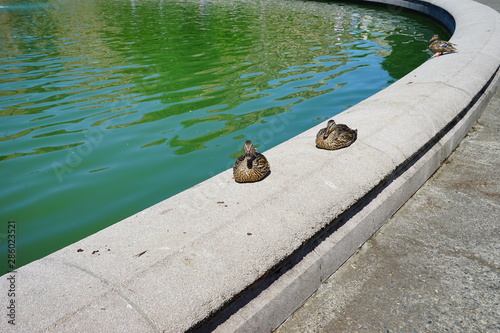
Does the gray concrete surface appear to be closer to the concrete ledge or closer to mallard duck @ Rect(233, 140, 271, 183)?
the concrete ledge

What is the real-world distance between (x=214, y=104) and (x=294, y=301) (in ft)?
26.2

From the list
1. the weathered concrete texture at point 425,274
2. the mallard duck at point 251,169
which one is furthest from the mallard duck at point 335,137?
the weathered concrete texture at point 425,274

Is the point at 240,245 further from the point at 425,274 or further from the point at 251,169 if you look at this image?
the point at 425,274

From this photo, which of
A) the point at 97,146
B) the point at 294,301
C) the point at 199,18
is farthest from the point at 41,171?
the point at 199,18

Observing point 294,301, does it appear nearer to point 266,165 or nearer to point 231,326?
point 231,326

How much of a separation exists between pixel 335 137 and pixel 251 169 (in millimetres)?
1311

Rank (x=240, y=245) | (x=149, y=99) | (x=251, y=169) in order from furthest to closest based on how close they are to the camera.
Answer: (x=149, y=99), (x=251, y=169), (x=240, y=245)

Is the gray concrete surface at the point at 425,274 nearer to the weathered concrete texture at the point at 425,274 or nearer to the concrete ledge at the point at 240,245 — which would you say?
the weathered concrete texture at the point at 425,274

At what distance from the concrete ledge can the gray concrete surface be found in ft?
0.56

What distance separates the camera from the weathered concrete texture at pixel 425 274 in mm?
3578

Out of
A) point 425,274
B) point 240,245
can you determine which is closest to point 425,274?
point 425,274

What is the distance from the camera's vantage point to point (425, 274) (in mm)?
4066

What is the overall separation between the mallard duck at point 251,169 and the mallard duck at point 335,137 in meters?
0.93

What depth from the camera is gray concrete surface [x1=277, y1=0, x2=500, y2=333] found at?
3578 millimetres
